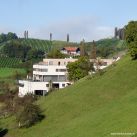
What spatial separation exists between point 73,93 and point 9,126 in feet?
35.7

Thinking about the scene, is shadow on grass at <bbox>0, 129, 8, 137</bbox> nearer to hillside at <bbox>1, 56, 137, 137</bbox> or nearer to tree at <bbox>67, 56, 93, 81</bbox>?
hillside at <bbox>1, 56, 137, 137</bbox>

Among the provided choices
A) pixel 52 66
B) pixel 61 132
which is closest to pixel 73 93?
pixel 61 132

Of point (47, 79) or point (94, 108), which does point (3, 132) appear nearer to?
point (94, 108)

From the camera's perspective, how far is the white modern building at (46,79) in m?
106

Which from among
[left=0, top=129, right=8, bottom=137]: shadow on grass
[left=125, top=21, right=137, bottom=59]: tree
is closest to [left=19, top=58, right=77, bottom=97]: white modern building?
[left=125, top=21, right=137, bottom=59]: tree

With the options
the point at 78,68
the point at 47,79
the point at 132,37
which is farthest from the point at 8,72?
the point at 132,37

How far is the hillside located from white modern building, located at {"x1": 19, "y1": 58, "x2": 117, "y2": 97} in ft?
107

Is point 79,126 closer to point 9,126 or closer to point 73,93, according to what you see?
point 9,126

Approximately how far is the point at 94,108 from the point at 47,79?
58.7 m

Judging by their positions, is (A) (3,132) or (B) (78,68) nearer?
(A) (3,132)

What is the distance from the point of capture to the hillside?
43844 mm

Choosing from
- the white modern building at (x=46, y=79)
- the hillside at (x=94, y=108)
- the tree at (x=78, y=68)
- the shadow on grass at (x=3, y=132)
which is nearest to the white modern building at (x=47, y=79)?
the white modern building at (x=46, y=79)

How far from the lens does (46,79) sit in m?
116

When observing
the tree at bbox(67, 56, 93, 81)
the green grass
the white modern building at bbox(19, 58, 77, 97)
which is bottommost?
the green grass
